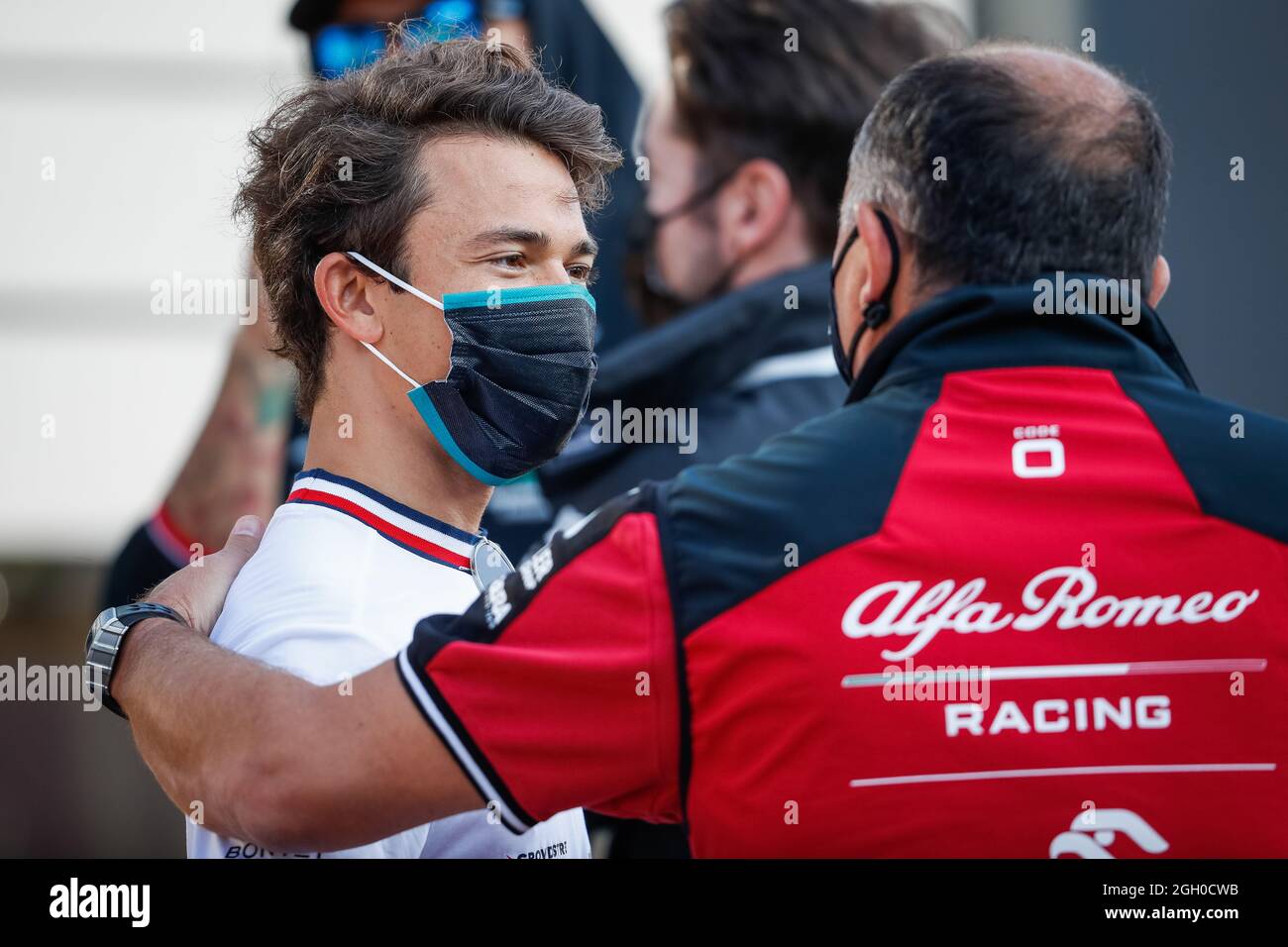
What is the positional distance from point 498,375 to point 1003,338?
80 centimetres

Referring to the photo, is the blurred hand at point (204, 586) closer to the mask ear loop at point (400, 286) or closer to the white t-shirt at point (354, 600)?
the white t-shirt at point (354, 600)

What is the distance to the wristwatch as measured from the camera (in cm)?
202

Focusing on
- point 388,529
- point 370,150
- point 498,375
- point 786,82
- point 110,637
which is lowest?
point 110,637

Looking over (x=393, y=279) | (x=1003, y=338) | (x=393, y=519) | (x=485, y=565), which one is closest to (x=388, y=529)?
(x=393, y=519)

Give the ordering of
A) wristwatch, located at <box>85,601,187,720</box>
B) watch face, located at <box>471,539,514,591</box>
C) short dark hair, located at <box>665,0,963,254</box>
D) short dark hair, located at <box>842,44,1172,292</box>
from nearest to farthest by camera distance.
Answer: short dark hair, located at <box>842,44,1172,292</box> < wristwatch, located at <box>85,601,187,720</box> < watch face, located at <box>471,539,514,591</box> < short dark hair, located at <box>665,0,963,254</box>

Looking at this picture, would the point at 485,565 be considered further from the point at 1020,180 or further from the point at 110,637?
the point at 1020,180

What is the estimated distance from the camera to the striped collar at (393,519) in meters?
2.11

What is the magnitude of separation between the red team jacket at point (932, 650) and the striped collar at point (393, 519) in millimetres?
430

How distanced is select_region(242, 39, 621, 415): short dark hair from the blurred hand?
11.0 inches

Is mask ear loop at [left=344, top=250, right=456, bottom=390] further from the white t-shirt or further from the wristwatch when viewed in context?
the wristwatch

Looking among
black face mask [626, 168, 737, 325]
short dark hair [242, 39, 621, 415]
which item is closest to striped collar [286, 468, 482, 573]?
short dark hair [242, 39, 621, 415]

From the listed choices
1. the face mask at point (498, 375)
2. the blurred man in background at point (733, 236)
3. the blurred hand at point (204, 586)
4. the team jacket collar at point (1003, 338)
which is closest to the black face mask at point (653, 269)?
the blurred man in background at point (733, 236)

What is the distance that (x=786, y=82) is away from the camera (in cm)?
339
